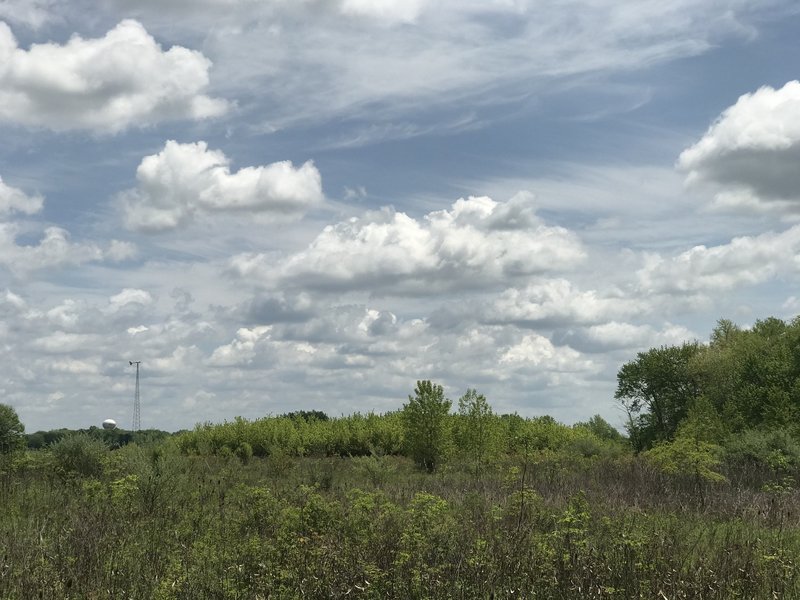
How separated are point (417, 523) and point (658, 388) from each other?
40.5m

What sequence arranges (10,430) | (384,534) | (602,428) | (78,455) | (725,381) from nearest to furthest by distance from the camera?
(384,534), (78,455), (10,430), (725,381), (602,428)

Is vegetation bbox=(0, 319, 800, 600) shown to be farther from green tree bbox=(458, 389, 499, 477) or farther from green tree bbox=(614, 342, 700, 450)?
green tree bbox=(614, 342, 700, 450)

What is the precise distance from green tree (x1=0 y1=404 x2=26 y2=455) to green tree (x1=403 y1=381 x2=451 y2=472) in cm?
1231

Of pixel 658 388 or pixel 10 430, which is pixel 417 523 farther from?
pixel 658 388

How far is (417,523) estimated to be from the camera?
929 centimetres

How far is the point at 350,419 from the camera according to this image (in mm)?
36656

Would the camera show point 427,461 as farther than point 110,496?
Yes

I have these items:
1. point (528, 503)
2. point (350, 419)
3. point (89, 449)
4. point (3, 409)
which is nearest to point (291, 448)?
point (350, 419)

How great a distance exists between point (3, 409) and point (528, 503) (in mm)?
19627

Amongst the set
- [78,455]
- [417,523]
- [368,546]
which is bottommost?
[368,546]

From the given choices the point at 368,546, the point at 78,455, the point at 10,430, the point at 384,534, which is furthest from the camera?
the point at 10,430

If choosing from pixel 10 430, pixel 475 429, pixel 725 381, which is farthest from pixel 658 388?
pixel 10 430

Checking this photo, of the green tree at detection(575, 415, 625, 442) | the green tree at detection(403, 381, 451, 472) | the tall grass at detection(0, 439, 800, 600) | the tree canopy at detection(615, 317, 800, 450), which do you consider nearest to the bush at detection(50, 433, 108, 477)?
the tall grass at detection(0, 439, 800, 600)

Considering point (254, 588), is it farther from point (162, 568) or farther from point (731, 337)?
point (731, 337)
